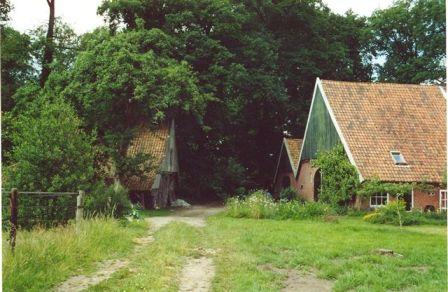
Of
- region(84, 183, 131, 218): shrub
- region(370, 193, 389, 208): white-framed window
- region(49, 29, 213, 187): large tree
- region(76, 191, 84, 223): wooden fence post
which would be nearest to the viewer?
region(76, 191, 84, 223): wooden fence post

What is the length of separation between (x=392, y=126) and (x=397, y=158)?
2.44 meters

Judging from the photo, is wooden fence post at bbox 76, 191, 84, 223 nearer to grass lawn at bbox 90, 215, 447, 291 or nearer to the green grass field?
the green grass field

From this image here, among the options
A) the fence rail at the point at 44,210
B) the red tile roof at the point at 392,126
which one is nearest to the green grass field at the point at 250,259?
the fence rail at the point at 44,210

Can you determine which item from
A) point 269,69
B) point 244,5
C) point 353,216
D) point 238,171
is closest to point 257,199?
point 353,216

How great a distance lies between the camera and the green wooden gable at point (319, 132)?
98.9ft

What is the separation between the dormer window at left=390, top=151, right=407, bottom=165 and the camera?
90.1 ft

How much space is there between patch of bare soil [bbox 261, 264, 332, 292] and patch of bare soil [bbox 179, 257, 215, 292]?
4.16 feet

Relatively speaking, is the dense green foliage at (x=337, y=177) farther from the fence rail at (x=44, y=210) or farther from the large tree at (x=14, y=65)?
the large tree at (x=14, y=65)

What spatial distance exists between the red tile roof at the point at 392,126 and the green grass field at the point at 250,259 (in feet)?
35.3

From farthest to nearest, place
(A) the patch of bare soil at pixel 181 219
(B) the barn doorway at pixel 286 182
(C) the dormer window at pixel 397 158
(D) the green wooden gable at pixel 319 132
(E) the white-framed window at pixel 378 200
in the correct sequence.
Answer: (B) the barn doorway at pixel 286 182, (D) the green wooden gable at pixel 319 132, (E) the white-framed window at pixel 378 200, (C) the dormer window at pixel 397 158, (A) the patch of bare soil at pixel 181 219

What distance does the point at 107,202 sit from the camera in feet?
61.1

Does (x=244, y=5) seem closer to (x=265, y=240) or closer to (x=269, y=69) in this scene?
(x=269, y=69)

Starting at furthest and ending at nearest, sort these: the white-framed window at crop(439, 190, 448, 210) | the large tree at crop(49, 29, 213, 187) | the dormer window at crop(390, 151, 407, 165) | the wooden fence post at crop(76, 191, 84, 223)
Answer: the dormer window at crop(390, 151, 407, 165) → the white-framed window at crop(439, 190, 448, 210) → the large tree at crop(49, 29, 213, 187) → the wooden fence post at crop(76, 191, 84, 223)

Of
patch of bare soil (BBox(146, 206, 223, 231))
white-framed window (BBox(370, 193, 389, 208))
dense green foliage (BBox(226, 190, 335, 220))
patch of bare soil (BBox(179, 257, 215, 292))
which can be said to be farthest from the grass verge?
white-framed window (BBox(370, 193, 389, 208))
